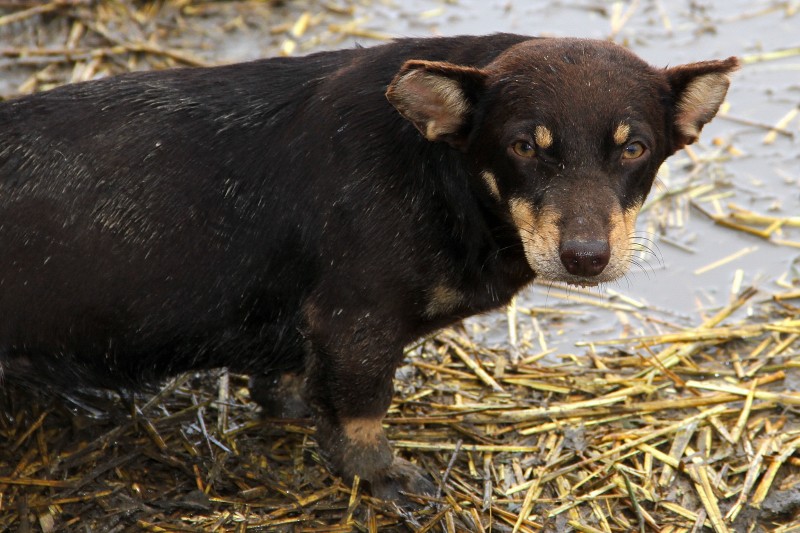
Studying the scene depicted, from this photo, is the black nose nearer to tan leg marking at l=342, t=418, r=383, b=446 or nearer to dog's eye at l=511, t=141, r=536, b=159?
dog's eye at l=511, t=141, r=536, b=159

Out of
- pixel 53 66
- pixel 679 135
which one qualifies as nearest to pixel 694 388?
pixel 679 135

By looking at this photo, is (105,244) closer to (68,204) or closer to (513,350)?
(68,204)

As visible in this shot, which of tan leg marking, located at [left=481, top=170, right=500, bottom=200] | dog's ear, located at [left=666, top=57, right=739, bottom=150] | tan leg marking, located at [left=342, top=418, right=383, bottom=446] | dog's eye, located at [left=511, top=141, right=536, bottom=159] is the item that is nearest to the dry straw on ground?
tan leg marking, located at [left=342, top=418, right=383, bottom=446]

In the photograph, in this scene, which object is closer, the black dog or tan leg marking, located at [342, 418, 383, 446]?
the black dog

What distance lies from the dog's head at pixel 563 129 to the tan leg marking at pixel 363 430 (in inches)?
49.9

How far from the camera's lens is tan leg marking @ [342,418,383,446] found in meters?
5.83

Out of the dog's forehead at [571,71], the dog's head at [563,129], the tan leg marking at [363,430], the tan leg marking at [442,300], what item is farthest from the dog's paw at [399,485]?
the dog's forehead at [571,71]

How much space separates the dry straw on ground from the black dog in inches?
20.5

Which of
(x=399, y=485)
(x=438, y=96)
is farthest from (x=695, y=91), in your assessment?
(x=399, y=485)

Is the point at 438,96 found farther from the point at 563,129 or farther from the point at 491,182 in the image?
the point at 563,129

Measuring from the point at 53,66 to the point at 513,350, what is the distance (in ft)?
15.8

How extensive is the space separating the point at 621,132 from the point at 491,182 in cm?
64

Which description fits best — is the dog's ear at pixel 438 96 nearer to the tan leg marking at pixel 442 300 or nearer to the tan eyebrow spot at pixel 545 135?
the tan eyebrow spot at pixel 545 135

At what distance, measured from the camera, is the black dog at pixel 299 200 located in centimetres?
526
